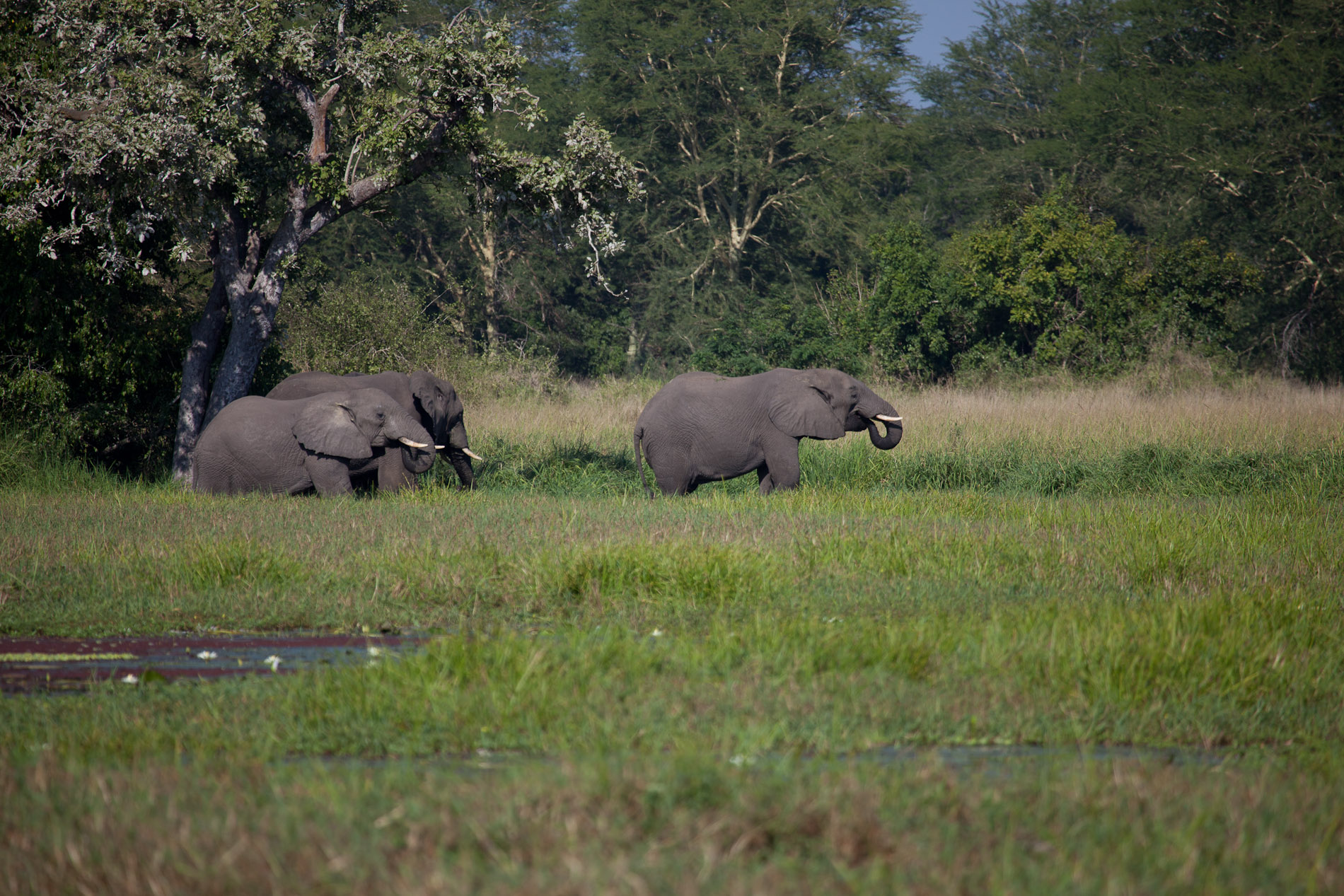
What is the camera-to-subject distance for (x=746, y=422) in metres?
13.1

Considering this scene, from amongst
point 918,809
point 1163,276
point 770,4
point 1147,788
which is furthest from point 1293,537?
point 770,4

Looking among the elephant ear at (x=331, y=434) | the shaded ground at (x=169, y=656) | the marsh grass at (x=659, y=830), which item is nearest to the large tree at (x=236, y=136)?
the elephant ear at (x=331, y=434)

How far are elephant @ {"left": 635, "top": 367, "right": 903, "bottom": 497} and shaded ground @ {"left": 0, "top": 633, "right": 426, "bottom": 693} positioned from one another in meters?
6.92

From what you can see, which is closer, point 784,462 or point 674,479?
point 784,462

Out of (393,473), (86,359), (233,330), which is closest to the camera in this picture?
(393,473)

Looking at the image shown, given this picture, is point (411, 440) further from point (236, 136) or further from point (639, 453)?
point (236, 136)

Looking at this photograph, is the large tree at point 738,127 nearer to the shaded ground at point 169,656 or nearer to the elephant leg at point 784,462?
the elephant leg at point 784,462

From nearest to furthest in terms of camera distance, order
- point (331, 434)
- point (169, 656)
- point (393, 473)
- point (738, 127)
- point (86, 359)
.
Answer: point (169, 656) < point (331, 434) < point (393, 473) < point (86, 359) < point (738, 127)

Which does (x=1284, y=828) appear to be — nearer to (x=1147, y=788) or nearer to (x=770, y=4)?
(x=1147, y=788)

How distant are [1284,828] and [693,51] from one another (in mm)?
36833

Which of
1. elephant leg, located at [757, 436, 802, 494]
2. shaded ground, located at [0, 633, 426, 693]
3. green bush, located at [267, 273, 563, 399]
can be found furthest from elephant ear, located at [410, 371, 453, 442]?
green bush, located at [267, 273, 563, 399]

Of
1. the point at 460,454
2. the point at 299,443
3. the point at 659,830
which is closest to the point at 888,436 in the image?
the point at 460,454

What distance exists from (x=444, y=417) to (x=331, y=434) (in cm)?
173

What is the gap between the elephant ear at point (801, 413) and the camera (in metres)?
12.8
